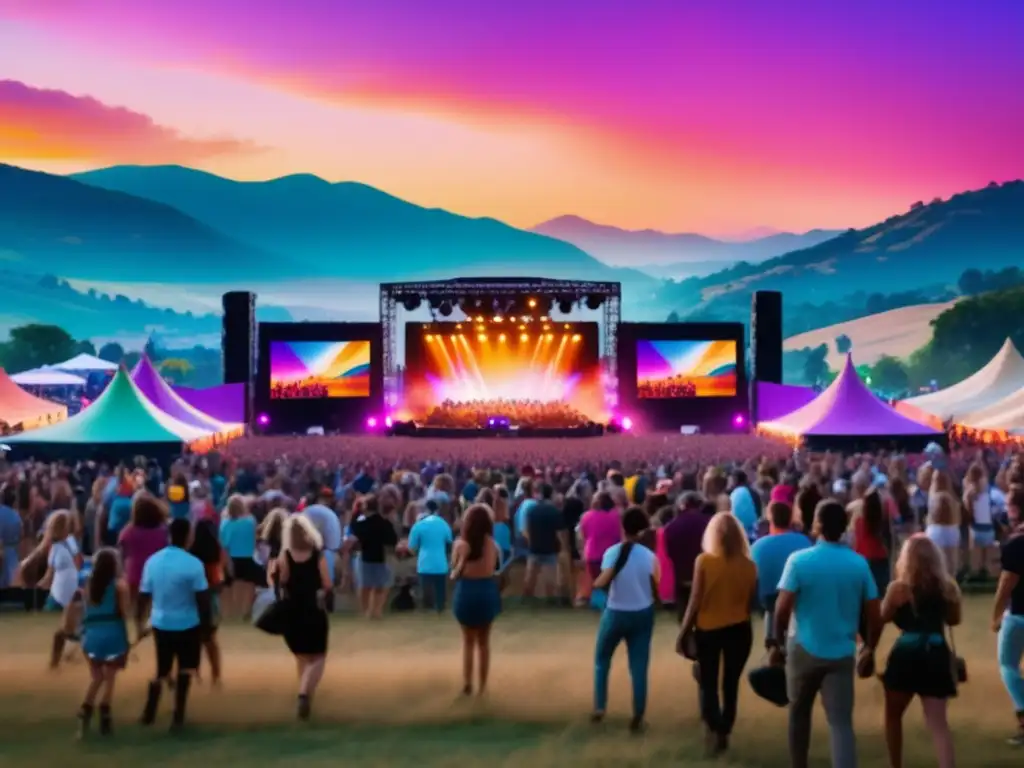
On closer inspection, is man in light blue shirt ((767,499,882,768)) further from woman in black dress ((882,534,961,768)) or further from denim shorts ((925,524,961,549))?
denim shorts ((925,524,961,549))

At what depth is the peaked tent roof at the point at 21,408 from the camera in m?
34.7

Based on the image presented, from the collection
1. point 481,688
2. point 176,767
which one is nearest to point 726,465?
point 481,688

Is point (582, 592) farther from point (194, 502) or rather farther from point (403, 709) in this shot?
point (403, 709)

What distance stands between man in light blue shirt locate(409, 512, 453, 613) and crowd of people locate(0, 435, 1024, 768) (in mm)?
26

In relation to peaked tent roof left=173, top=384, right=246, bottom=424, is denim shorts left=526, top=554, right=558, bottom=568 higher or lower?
lower

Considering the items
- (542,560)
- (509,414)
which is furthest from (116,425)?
(509,414)

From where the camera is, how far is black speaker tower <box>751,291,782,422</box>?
42469 millimetres

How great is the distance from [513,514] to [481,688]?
6.78 metres

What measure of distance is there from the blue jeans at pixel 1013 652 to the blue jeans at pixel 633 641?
1.87m

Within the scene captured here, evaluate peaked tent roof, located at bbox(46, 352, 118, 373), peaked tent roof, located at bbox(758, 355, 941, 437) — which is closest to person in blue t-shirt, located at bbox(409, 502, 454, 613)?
peaked tent roof, located at bbox(758, 355, 941, 437)

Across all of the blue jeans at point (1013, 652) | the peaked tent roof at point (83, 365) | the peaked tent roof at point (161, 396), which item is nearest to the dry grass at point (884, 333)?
the peaked tent roof at point (83, 365)

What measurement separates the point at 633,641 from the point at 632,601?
25 centimetres

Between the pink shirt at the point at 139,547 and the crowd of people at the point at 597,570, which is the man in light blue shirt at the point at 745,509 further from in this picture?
the pink shirt at the point at 139,547

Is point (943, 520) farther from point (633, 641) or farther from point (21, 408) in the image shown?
point (21, 408)
